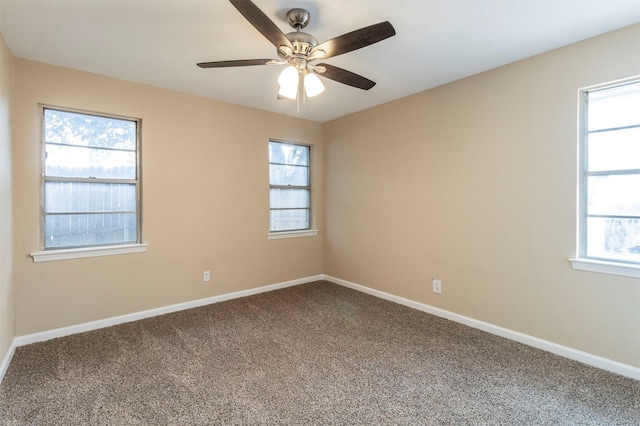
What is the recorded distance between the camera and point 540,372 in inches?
87.1

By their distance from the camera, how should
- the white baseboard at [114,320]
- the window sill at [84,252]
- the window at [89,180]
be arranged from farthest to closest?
the window at [89,180], the window sill at [84,252], the white baseboard at [114,320]

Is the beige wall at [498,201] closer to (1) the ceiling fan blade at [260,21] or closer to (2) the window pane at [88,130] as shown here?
(1) the ceiling fan blade at [260,21]

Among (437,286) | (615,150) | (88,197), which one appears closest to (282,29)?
(88,197)

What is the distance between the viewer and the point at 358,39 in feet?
5.69

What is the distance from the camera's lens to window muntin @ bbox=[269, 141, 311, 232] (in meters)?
4.30

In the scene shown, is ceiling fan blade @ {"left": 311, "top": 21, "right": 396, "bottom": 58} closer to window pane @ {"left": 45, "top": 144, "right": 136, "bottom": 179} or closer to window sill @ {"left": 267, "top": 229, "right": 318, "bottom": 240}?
window pane @ {"left": 45, "top": 144, "right": 136, "bottom": 179}

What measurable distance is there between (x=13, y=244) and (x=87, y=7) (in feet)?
6.58

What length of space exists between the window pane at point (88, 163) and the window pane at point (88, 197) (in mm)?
95

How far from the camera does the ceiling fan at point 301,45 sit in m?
1.59

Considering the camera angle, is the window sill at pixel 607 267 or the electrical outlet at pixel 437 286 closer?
the window sill at pixel 607 267

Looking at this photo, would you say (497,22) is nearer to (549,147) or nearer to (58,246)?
(549,147)

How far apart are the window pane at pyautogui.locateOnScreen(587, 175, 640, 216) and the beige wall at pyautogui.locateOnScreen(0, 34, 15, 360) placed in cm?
437

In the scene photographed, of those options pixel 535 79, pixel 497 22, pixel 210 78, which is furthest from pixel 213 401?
pixel 535 79

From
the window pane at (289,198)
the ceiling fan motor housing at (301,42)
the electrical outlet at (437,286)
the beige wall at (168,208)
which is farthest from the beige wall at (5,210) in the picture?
the electrical outlet at (437,286)
